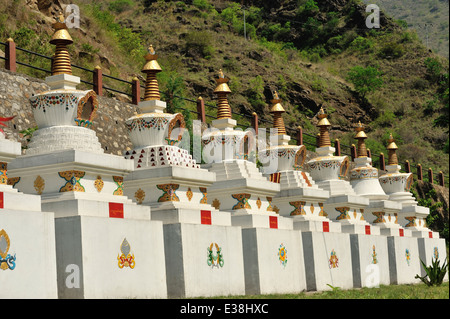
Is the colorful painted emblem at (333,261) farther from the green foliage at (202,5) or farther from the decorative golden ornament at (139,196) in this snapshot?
the green foliage at (202,5)

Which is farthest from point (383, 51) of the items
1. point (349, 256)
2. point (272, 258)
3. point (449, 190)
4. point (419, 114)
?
point (272, 258)

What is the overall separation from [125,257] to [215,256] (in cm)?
239

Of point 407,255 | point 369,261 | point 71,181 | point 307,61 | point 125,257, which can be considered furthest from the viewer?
point 307,61

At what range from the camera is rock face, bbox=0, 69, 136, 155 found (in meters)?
16.4

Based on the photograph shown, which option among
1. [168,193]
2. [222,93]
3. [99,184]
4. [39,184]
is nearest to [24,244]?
[39,184]

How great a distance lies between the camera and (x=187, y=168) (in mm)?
13805

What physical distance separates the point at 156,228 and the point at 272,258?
3.74 metres

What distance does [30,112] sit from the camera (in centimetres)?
1698

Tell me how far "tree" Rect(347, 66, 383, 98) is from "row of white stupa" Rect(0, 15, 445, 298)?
39.0 metres

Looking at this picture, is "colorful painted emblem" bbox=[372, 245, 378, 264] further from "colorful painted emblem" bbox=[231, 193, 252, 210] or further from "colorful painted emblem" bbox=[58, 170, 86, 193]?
"colorful painted emblem" bbox=[58, 170, 86, 193]

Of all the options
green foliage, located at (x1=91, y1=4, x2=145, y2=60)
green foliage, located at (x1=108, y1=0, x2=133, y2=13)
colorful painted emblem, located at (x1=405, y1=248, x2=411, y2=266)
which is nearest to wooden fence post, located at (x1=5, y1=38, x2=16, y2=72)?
colorful painted emblem, located at (x1=405, y1=248, x2=411, y2=266)

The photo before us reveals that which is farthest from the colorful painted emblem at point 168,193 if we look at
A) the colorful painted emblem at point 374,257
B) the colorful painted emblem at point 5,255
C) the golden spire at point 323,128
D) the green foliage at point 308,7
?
the green foliage at point 308,7

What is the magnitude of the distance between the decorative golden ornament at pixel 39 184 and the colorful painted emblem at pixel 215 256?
338 cm

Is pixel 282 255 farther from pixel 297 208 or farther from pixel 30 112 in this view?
pixel 30 112
